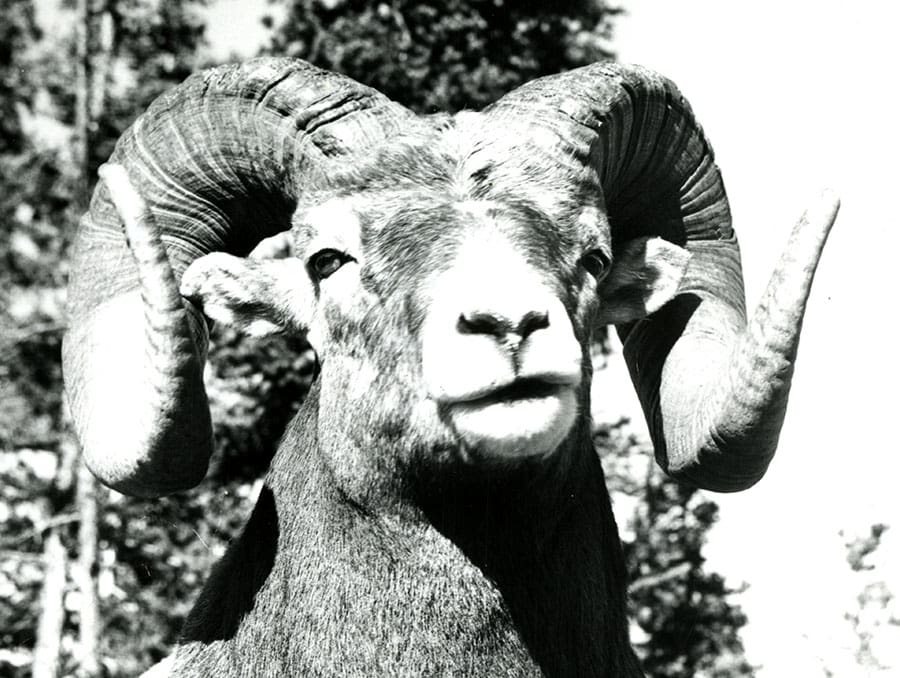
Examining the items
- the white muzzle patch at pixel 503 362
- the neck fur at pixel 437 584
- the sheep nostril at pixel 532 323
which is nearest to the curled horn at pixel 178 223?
the neck fur at pixel 437 584

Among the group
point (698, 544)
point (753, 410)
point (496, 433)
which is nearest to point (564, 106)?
point (753, 410)

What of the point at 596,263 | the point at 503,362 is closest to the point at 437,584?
the point at 503,362

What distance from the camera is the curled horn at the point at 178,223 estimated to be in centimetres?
489

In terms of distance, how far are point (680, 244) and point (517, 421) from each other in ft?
7.90

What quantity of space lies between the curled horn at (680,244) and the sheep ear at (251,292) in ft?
3.47

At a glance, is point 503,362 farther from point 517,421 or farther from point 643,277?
point 643,277

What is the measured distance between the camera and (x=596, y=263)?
5.27 metres

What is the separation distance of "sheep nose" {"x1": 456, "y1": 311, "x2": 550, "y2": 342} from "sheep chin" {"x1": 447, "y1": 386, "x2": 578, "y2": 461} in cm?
23

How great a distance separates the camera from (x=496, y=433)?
4172mm

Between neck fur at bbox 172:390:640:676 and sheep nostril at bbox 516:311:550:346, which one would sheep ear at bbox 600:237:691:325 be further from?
sheep nostril at bbox 516:311:550:346

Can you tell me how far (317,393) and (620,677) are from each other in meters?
1.66

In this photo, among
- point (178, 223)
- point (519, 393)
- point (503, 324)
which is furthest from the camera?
point (178, 223)

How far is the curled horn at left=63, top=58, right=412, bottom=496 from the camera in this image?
4.89 m

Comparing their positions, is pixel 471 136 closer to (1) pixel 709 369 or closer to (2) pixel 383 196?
(2) pixel 383 196
